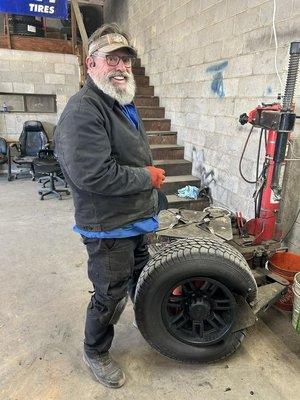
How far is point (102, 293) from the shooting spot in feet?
4.53

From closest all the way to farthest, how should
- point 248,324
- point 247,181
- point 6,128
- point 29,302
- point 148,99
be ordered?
point 248,324 → point 29,302 → point 247,181 → point 148,99 → point 6,128

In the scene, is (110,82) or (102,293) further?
(102,293)

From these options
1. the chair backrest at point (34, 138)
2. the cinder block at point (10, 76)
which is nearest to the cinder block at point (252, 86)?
the chair backrest at point (34, 138)

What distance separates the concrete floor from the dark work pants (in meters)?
0.22

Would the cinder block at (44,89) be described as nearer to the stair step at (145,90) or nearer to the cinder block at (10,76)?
the cinder block at (10,76)

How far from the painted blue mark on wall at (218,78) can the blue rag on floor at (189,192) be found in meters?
1.10

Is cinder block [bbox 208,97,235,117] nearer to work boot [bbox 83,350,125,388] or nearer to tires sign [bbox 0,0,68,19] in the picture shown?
work boot [bbox 83,350,125,388]

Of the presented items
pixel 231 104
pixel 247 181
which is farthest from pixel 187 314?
pixel 231 104

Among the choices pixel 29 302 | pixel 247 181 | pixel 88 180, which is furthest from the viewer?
pixel 247 181

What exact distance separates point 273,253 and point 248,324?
2.83ft

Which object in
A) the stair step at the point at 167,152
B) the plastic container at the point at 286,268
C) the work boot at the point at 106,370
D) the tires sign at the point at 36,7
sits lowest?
the work boot at the point at 106,370

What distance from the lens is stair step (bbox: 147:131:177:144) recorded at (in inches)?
169

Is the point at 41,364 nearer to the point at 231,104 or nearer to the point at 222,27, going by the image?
the point at 231,104

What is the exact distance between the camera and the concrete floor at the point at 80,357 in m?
1.46
